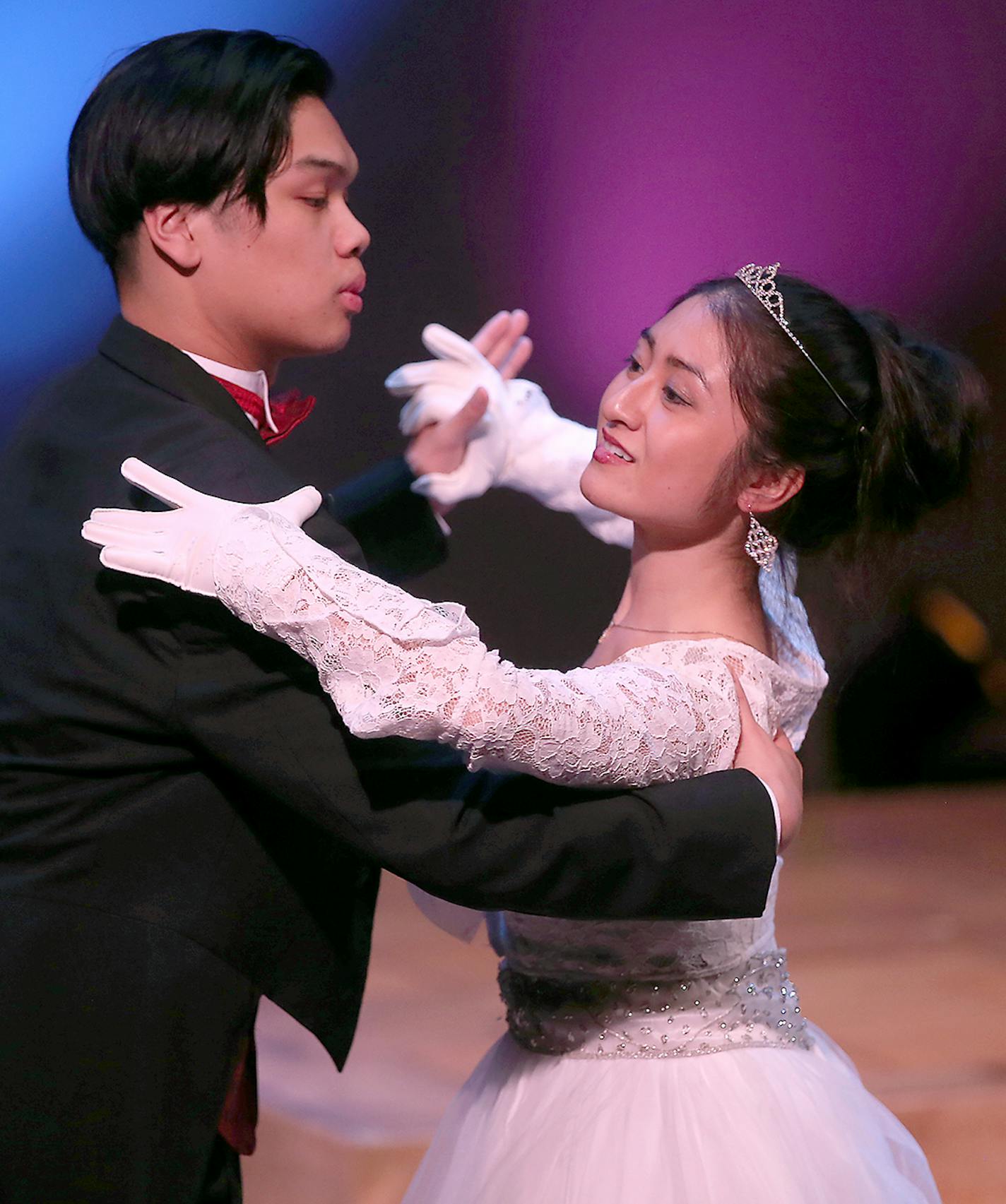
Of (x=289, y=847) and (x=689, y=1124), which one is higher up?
(x=289, y=847)

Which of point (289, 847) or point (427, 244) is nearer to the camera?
point (289, 847)

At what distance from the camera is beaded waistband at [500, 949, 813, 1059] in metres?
1.49

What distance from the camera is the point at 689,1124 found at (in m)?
1.42

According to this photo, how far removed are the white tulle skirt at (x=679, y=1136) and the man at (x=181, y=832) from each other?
257 millimetres

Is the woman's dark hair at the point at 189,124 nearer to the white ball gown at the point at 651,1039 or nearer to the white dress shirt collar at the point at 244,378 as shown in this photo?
the white dress shirt collar at the point at 244,378

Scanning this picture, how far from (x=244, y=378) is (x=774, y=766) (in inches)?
29.0

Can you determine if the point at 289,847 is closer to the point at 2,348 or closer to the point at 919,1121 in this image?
the point at 919,1121

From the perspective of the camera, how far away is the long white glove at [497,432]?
6.66 ft

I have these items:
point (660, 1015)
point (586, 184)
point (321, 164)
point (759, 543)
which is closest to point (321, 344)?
point (321, 164)

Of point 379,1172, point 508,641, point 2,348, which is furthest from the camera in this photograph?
point 508,641

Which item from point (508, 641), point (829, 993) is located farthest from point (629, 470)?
point (508, 641)

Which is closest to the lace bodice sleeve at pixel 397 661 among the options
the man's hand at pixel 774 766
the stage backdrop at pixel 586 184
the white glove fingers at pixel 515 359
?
the man's hand at pixel 774 766

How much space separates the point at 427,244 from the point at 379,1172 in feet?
7.22

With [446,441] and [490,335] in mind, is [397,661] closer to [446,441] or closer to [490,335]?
[446,441]
